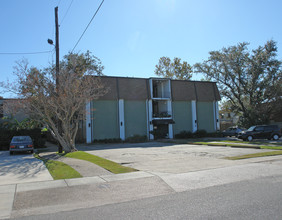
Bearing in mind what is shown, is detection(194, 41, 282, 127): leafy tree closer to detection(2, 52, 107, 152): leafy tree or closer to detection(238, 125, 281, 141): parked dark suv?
detection(238, 125, 281, 141): parked dark suv

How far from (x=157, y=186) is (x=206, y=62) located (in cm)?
3593

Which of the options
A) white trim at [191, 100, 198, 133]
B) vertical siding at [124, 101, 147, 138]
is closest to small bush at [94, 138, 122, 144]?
vertical siding at [124, 101, 147, 138]

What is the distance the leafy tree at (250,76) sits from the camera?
122ft

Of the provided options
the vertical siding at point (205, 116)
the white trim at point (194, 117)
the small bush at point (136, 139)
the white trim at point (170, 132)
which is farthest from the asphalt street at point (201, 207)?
the vertical siding at point (205, 116)

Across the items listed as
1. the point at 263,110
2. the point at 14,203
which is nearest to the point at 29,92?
the point at 14,203

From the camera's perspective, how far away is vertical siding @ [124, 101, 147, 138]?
105 feet

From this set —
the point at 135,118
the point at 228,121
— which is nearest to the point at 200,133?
the point at 135,118

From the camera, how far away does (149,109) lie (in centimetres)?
3325

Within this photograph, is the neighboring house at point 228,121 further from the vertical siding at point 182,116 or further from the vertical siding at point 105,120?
the vertical siding at point 105,120

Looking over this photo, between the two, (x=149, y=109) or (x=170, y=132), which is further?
(x=170, y=132)

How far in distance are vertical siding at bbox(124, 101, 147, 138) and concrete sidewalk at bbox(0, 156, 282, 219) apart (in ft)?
73.9

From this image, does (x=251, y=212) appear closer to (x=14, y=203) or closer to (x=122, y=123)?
(x=14, y=203)

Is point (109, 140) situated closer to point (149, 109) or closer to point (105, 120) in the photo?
point (105, 120)

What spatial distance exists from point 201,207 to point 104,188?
325 centimetres
